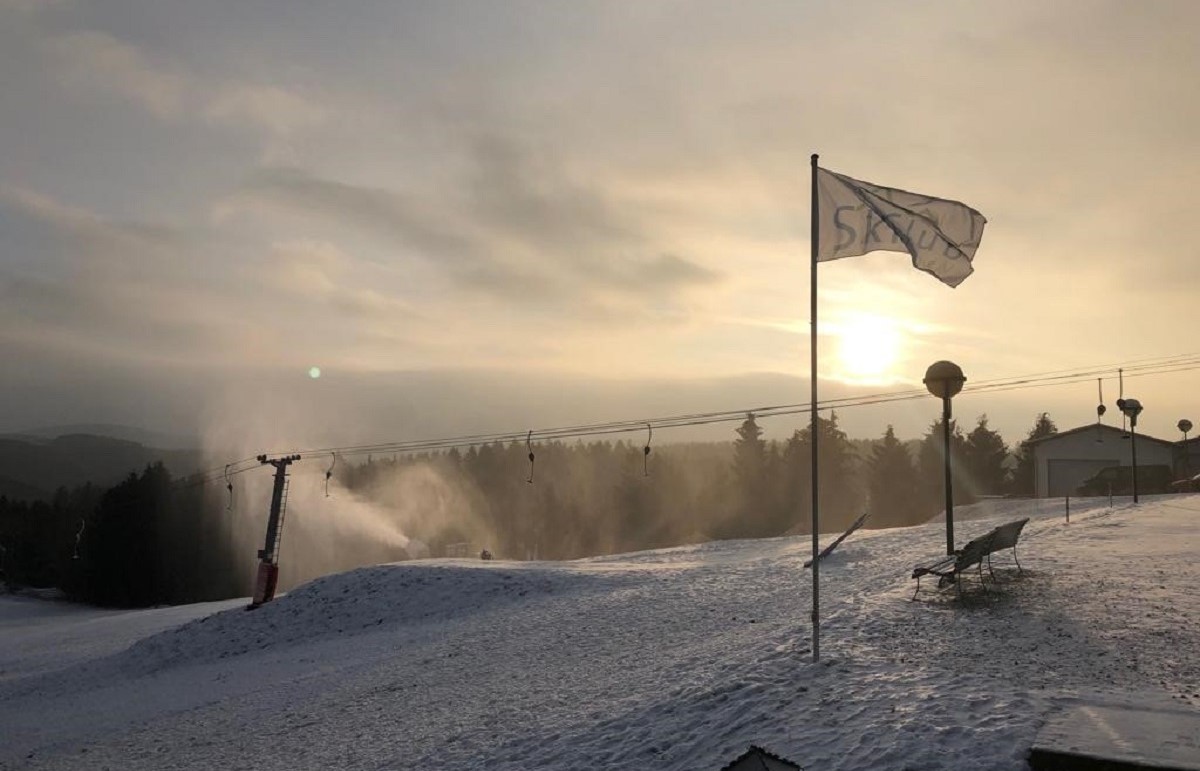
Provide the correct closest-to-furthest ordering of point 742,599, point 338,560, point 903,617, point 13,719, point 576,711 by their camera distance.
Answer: point 576,711 < point 903,617 < point 742,599 < point 13,719 < point 338,560

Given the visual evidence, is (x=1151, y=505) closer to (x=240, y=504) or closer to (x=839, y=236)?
(x=839, y=236)

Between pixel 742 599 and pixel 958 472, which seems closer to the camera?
pixel 742 599

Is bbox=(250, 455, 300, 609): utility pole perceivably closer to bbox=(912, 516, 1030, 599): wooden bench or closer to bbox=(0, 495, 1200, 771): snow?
bbox=(0, 495, 1200, 771): snow

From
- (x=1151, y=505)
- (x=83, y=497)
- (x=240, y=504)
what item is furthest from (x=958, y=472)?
(x=83, y=497)

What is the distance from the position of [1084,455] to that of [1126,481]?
11.7 ft

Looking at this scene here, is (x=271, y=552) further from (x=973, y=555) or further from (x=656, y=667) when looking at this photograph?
(x=973, y=555)

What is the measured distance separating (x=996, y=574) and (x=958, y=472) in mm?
72976

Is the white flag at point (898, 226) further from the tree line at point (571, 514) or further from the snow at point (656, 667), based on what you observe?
the tree line at point (571, 514)

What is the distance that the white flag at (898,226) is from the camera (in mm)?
11266

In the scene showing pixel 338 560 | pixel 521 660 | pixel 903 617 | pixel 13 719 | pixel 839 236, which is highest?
pixel 839 236

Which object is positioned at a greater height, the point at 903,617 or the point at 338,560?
the point at 903,617

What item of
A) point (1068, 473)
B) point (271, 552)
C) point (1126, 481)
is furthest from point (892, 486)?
point (271, 552)

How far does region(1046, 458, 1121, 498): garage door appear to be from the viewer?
162 ft

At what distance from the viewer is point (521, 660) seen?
51.3 ft
